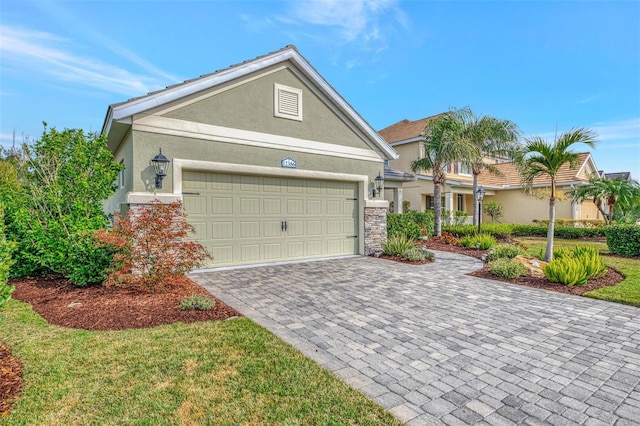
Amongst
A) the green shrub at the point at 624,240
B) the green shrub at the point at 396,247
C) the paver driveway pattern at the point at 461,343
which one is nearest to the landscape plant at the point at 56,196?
the paver driveway pattern at the point at 461,343

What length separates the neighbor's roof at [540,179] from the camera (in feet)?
74.1

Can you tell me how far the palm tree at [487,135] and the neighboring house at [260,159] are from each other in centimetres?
741

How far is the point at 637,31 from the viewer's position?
10.6 m

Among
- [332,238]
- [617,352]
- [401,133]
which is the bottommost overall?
[617,352]

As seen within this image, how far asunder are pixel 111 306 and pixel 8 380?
7.54 feet

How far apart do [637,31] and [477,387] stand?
1404 cm

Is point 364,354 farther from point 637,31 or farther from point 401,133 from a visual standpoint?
point 401,133

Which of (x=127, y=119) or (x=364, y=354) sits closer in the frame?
(x=364, y=354)

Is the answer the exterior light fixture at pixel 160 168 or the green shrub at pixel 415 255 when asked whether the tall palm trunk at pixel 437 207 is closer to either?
the green shrub at pixel 415 255

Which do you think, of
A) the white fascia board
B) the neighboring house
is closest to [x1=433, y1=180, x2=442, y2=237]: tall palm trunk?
the neighboring house

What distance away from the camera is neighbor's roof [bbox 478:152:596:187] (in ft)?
74.1

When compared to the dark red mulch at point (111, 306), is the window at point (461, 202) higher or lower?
higher

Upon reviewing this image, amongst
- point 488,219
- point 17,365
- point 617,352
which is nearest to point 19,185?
point 17,365

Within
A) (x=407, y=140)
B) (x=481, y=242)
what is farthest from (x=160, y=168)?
(x=407, y=140)
